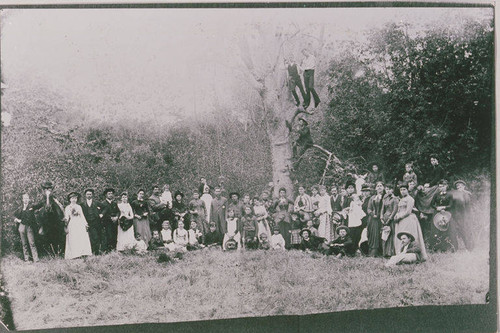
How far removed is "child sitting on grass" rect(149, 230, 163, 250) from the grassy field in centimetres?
10

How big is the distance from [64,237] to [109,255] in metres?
0.46

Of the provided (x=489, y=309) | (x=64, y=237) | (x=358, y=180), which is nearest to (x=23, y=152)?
(x=64, y=237)

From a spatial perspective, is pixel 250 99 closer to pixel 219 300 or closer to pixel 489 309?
pixel 219 300

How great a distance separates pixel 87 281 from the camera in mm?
5629

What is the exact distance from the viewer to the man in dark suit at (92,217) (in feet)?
18.6

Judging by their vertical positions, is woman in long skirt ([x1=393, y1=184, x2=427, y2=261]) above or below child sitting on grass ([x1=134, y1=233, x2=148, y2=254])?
above

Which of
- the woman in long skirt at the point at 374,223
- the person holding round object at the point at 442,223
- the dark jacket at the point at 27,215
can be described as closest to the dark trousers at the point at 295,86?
the woman in long skirt at the point at 374,223

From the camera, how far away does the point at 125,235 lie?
5.78m

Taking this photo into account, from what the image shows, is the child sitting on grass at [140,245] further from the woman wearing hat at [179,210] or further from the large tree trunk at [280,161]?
the large tree trunk at [280,161]

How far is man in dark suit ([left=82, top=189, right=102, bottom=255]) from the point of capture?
568cm

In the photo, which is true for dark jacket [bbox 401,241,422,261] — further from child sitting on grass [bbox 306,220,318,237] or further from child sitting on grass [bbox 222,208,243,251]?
child sitting on grass [bbox 222,208,243,251]

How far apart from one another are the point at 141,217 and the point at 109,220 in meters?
0.31

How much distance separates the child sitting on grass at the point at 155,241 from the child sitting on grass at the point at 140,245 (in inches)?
2.3

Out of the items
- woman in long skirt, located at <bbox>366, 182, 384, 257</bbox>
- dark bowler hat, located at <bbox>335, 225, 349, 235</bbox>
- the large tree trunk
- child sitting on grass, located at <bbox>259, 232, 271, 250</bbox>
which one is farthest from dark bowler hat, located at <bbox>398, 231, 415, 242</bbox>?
child sitting on grass, located at <bbox>259, 232, 271, 250</bbox>
